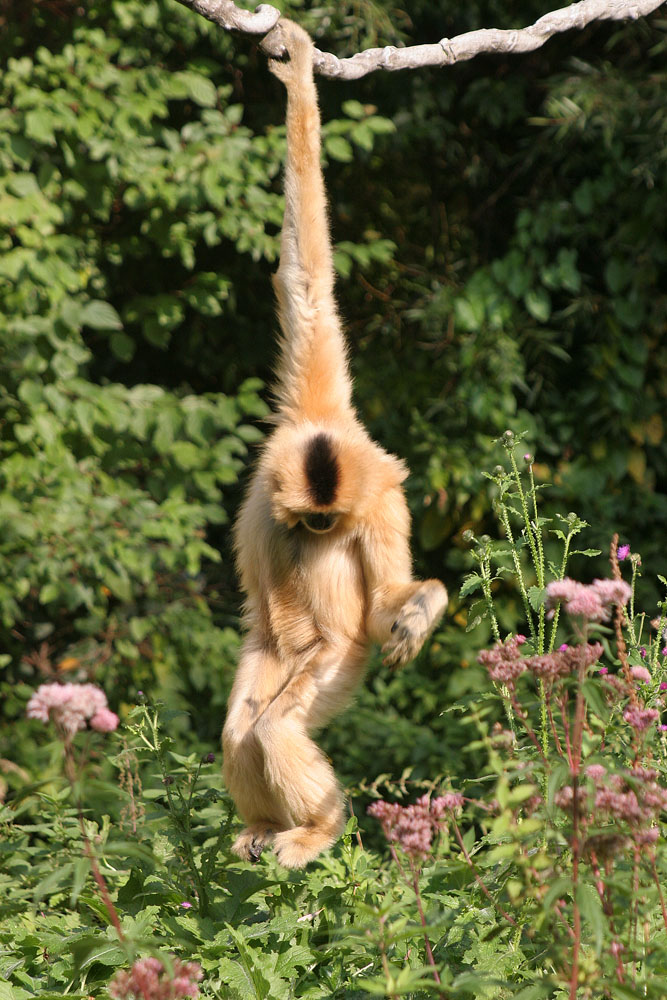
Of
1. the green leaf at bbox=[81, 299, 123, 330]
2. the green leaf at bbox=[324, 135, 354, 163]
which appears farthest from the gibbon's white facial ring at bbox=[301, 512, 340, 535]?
the green leaf at bbox=[324, 135, 354, 163]

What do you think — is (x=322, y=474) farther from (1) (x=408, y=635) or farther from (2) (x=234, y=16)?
(2) (x=234, y=16)

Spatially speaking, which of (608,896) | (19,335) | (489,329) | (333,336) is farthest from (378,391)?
(608,896)

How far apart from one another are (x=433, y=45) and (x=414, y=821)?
238 centimetres

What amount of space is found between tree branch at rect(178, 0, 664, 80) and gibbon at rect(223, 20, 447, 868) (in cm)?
13

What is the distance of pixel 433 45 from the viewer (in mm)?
3291

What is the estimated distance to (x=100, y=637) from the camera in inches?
237

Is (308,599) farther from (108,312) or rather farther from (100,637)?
(100,637)

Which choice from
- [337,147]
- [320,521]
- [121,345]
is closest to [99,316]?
[121,345]

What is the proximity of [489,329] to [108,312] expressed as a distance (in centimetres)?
206

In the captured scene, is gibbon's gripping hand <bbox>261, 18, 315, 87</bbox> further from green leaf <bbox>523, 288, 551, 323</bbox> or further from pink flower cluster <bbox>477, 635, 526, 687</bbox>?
green leaf <bbox>523, 288, 551, 323</bbox>

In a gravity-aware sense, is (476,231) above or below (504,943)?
above

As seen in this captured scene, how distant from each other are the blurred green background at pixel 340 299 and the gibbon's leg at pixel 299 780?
2.07m

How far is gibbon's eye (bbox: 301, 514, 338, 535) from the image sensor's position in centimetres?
335

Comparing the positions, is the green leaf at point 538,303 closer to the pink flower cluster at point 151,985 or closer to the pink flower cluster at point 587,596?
the pink flower cluster at point 587,596
